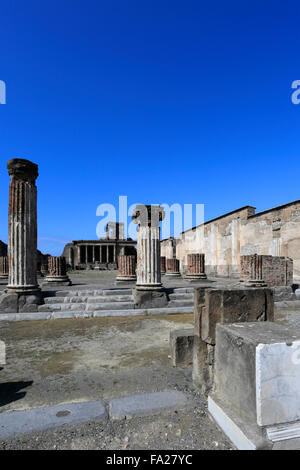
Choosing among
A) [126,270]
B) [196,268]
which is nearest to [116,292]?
[126,270]

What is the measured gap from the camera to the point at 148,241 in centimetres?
852

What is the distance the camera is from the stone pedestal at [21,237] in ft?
24.4

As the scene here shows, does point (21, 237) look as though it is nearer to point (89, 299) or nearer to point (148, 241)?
point (89, 299)

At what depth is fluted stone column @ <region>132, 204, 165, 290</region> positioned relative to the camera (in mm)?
8402

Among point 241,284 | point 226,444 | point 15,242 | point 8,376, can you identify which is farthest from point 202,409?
point 241,284

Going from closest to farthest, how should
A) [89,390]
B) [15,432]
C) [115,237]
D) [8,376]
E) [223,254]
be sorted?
[15,432], [89,390], [8,376], [223,254], [115,237]

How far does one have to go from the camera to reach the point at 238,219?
18516 mm

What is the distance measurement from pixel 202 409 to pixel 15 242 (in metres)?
6.74

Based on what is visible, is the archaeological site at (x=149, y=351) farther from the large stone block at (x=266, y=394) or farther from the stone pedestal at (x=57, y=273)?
the stone pedestal at (x=57, y=273)

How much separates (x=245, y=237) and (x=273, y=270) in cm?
808

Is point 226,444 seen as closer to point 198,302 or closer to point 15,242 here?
point 198,302

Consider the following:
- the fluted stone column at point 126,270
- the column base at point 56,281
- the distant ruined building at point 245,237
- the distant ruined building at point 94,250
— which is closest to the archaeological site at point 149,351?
the fluted stone column at point 126,270

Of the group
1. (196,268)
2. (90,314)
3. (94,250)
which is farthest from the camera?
(94,250)

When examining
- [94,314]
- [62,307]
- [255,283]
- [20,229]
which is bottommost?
[94,314]
